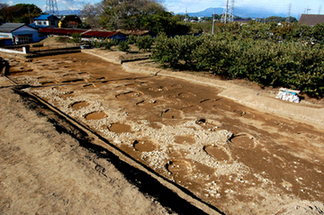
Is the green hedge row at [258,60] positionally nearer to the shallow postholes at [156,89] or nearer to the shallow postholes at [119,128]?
the shallow postholes at [156,89]

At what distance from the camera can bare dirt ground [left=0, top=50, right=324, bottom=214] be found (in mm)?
4820

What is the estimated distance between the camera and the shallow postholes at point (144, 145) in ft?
21.1

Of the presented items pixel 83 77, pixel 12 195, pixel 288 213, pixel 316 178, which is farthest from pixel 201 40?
pixel 12 195

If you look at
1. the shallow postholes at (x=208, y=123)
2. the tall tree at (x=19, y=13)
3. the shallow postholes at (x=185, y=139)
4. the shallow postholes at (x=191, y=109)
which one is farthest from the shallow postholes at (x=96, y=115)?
the tall tree at (x=19, y=13)

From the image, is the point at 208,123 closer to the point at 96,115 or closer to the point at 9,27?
the point at 96,115

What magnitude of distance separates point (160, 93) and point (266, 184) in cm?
724

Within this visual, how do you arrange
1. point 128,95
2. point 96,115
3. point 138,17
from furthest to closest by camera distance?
point 138,17 → point 128,95 → point 96,115

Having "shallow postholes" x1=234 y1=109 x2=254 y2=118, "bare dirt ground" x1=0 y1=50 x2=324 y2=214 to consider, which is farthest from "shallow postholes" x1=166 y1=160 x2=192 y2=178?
"shallow postholes" x1=234 y1=109 x2=254 y2=118

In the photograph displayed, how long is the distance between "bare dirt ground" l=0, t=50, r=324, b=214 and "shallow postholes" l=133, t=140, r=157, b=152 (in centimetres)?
1

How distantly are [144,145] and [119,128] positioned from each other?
1.42 meters

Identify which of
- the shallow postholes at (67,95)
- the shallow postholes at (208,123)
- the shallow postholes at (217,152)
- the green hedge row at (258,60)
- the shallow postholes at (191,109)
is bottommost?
the shallow postholes at (217,152)

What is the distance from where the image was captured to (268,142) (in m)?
7.09

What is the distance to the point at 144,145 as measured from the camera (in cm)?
664

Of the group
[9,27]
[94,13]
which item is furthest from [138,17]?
[9,27]
